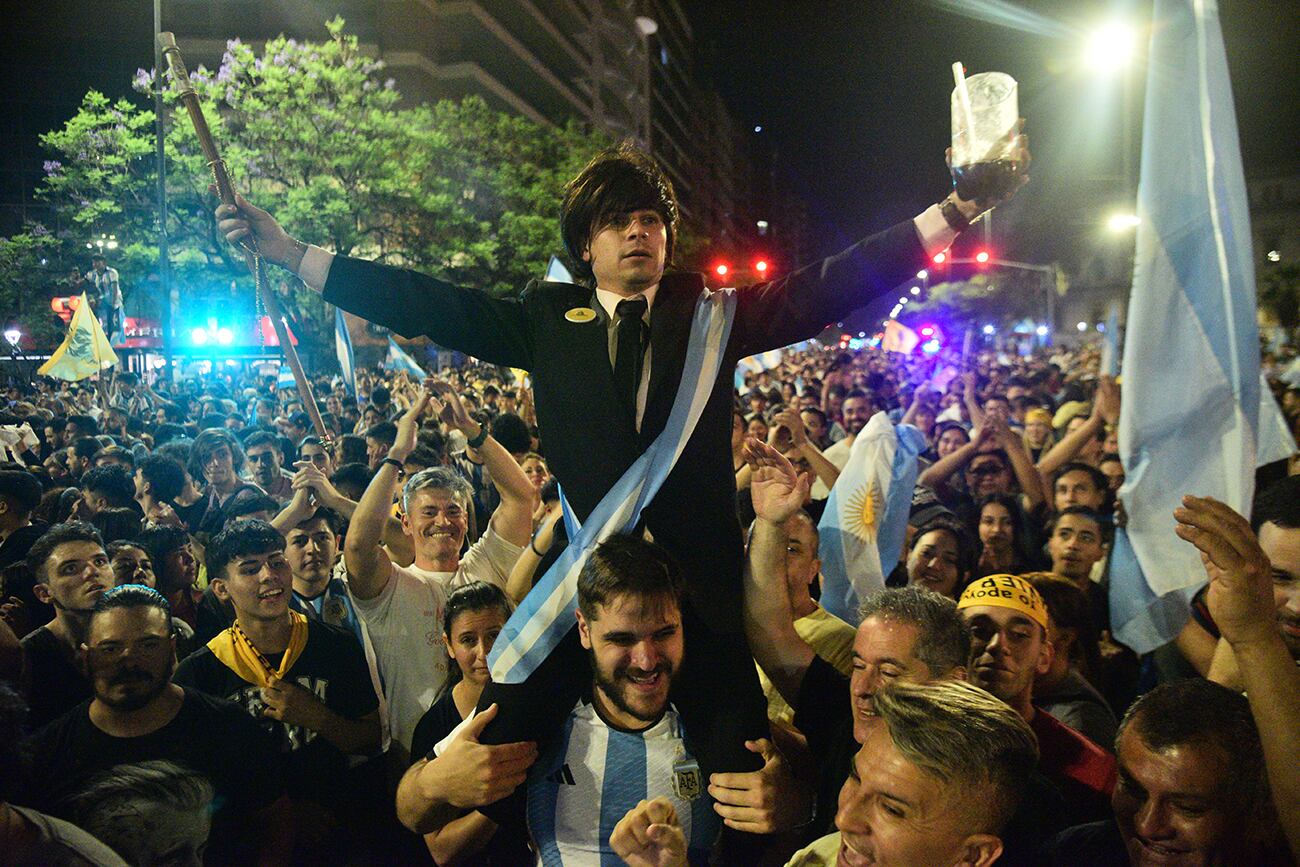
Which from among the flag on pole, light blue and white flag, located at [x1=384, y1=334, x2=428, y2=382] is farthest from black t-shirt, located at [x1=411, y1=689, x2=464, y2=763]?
the flag on pole

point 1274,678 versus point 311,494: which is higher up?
point 311,494

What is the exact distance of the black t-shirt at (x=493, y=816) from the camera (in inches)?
121

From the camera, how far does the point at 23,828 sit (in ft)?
8.83

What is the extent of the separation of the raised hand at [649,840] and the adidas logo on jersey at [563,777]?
0.45 m

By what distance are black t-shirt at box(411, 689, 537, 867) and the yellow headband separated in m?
1.77

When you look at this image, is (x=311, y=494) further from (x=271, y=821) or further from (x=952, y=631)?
(x=952, y=631)

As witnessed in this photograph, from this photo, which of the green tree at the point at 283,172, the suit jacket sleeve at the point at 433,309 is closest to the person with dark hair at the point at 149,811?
the suit jacket sleeve at the point at 433,309

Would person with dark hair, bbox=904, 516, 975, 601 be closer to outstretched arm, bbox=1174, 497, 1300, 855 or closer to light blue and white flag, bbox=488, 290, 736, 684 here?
outstretched arm, bbox=1174, 497, 1300, 855

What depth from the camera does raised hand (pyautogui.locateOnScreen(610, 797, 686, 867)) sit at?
2498 millimetres

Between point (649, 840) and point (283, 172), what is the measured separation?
2833cm

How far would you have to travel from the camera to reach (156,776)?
10.5ft

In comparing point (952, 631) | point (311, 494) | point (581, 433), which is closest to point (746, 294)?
point (581, 433)

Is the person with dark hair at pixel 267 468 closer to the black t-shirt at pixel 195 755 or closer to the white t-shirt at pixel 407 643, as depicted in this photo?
the white t-shirt at pixel 407 643

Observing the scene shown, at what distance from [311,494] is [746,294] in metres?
3.74
